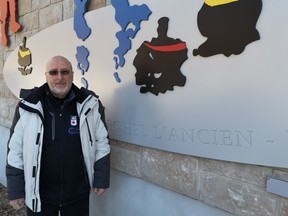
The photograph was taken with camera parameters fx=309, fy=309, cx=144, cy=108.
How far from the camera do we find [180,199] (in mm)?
2021

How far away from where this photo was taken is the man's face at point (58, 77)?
6.55 ft

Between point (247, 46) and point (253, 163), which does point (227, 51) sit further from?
point (253, 163)

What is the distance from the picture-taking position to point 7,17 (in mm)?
3957

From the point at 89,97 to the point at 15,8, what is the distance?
228cm

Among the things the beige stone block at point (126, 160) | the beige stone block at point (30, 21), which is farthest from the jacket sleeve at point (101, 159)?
the beige stone block at point (30, 21)

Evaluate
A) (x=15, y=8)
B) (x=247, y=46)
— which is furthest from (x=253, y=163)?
(x=15, y=8)

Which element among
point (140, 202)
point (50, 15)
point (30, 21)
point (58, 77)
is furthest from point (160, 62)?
point (30, 21)

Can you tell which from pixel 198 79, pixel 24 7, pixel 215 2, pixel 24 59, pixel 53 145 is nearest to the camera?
pixel 215 2

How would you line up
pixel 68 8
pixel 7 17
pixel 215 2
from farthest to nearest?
pixel 7 17
pixel 68 8
pixel 215 2

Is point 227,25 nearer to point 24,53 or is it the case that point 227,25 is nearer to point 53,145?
point 53,145

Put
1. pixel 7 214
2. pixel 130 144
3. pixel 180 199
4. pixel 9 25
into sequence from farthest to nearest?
pixel 9 25, pixel 7 214, pixel 130 144, pixel 180 199

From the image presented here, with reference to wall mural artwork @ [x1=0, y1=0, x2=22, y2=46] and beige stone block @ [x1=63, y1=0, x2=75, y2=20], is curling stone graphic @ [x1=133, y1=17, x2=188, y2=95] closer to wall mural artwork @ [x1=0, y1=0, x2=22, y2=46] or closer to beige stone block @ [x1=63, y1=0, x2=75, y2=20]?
beige stone block @ [x1=63, y1=0, x2=75, y2=20]

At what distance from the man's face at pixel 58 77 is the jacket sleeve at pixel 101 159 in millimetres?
285

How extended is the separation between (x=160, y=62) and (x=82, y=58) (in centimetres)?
90
